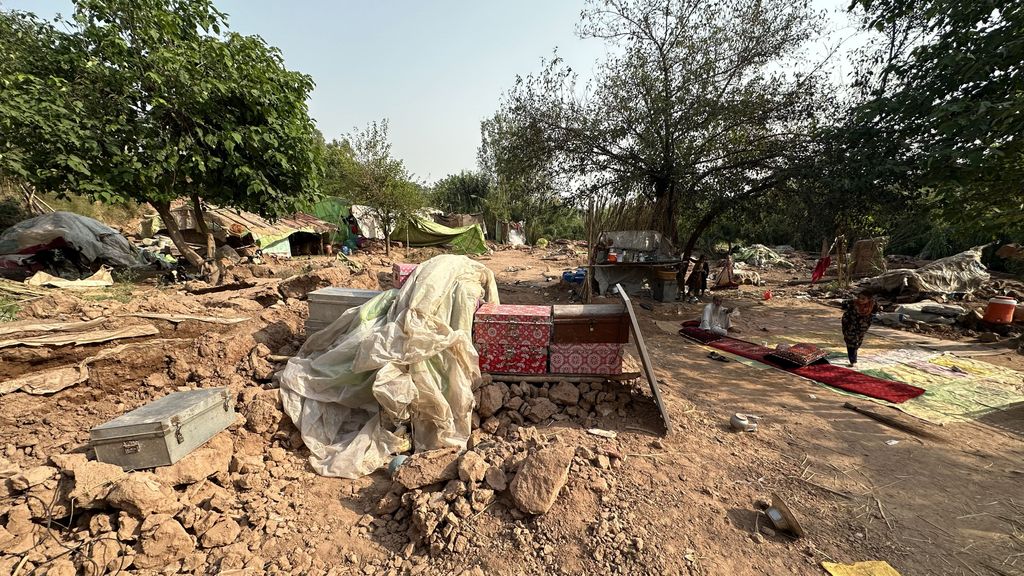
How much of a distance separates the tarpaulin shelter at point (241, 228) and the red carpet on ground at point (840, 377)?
11.5 meters

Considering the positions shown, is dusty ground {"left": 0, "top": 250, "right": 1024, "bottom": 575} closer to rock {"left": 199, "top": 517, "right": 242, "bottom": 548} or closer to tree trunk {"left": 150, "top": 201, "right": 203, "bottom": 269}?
rock {"left": 199, "top": 517, "right": 242, "bottom": 548}

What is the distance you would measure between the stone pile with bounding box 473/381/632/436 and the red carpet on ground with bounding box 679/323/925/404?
2.96m

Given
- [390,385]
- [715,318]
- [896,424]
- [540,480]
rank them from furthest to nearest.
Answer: [715,318]
[896,424]
[390,385]
[540,480]

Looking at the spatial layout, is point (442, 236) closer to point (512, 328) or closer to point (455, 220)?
Answer: point (455, 220)

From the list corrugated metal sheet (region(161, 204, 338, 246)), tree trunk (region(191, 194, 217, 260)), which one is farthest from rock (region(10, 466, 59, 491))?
corrugated metal sheet (region(161, 204, 338, 246))

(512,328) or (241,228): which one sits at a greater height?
(241,228)

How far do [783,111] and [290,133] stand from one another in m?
10.1

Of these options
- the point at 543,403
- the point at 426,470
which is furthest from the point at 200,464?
the point at 543,403

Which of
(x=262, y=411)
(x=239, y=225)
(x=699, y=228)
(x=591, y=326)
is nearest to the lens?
(x=262, y=411)

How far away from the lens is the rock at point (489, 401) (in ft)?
11.2

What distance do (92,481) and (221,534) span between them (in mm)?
921

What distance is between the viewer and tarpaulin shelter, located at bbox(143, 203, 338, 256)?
10885 mm

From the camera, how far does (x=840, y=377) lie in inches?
186

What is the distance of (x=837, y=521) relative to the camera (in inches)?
92.9
